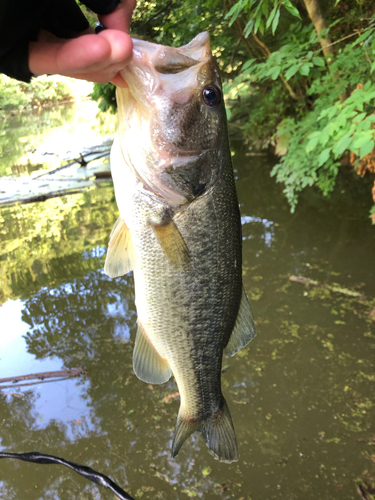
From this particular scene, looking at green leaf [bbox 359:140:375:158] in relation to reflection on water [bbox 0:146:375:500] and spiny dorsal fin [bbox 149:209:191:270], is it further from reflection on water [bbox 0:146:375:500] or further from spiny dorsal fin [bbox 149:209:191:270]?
reflection on water [bbox 0:146:375:500]

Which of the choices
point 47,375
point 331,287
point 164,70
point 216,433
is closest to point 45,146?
point 47,375

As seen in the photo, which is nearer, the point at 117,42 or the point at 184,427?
the point at 117,42

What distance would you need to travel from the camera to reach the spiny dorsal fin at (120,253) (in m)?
1.52

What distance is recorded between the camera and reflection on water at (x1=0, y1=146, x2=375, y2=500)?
9.22 ft

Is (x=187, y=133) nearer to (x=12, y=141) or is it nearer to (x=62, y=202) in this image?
(x=62, y=202)

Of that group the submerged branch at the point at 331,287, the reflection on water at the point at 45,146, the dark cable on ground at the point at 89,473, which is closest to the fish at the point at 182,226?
the dark cable on ground at the point at 89,473

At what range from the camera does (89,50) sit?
826 millimetres

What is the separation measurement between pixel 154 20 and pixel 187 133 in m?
7.69

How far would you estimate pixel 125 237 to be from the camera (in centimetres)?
153

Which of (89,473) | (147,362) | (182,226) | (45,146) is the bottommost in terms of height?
(89,473)

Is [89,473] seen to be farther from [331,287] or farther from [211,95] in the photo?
[331,287]

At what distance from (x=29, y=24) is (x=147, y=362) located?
4.54 ft

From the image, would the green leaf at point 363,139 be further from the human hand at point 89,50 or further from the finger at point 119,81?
the human hand at point 89,50

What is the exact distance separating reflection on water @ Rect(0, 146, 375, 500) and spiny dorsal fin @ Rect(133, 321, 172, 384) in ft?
5.47
